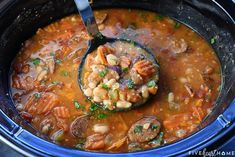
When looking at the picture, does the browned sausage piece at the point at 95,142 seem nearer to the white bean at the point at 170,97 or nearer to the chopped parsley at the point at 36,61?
the white bean at the point at 170,97

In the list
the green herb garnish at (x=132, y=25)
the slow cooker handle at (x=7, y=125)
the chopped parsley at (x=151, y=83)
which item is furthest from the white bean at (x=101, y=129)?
the green herb garnish at (x=132, y=25)

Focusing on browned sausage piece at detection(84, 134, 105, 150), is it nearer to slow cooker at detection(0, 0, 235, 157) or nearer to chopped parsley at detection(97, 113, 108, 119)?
chopped parsley at detection(97, 113, 108, 119)

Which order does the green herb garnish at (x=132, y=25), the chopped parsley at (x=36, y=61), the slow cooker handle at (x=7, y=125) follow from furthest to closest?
the green herb garnish at (x=132, y=25) → the chopped parsley at (x=36, y=61) → the slow cooker handle at (x=7, y=125)

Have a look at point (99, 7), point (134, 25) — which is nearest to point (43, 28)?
point (99, 7)

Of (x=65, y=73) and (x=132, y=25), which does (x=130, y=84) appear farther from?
(x=132, y=25)

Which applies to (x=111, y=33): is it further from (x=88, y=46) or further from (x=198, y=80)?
(x=198, y=80)
